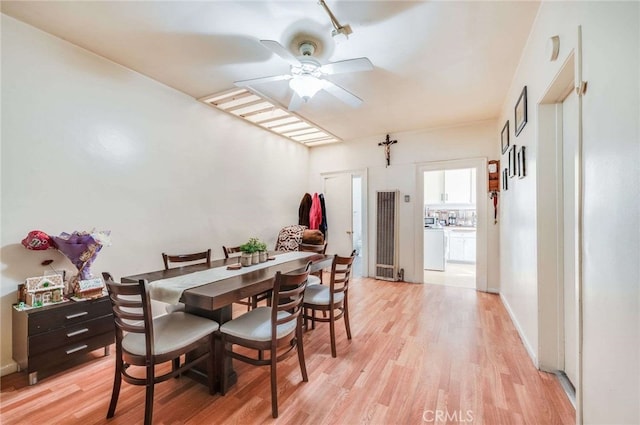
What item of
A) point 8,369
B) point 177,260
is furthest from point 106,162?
point 8,369

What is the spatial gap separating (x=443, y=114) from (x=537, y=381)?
3.36m

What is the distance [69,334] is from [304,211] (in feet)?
12.4

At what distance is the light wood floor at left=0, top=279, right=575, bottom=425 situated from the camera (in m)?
1.62

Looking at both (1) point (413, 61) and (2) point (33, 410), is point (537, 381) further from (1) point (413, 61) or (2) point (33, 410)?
(2) point (33, 410)

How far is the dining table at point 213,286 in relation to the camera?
64.3 inches

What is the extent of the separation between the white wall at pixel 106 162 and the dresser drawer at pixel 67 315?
1.22 ft

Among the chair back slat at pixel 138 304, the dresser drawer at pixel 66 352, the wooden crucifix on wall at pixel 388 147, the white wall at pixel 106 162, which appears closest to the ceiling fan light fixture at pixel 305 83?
the white wall at pixel 106 162

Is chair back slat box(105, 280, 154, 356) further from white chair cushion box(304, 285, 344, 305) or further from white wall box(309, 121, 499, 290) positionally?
white wall box(309, 121, 499, 290)

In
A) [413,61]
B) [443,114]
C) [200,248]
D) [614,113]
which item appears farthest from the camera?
[443,114]

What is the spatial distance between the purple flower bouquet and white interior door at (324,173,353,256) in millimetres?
3873

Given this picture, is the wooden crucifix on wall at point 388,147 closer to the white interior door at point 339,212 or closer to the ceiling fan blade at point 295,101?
the white interior door at point 339,212

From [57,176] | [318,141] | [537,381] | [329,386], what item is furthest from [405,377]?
[318,141]

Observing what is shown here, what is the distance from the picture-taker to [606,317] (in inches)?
44.2

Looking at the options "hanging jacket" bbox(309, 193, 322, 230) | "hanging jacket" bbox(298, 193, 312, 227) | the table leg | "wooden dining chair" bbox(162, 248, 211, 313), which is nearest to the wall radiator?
"hanging jacket" bbox(309, 193, 322, 230)
